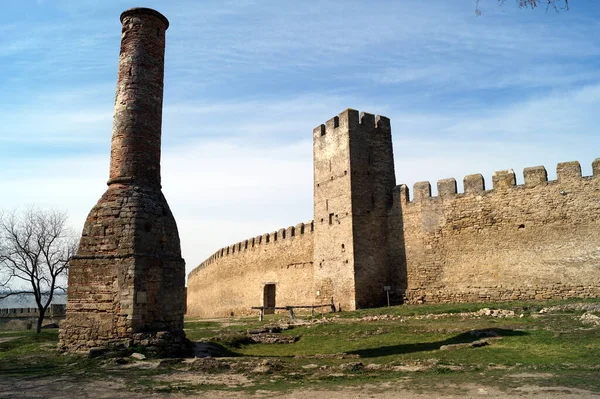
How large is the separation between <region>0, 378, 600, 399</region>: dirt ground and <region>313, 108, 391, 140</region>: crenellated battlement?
15.3 meters

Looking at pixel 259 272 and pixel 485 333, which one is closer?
pixel 485 333

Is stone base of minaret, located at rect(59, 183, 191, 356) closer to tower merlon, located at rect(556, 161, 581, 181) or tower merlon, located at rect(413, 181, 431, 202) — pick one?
tower merlon, located at rect(413, 181, 431, 202)

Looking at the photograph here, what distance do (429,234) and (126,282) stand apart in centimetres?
1337

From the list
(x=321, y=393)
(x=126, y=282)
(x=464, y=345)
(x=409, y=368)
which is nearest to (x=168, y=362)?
(x=126, y=282)

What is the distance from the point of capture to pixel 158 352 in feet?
32.0

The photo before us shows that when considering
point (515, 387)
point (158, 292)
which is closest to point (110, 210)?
point (158, 292)

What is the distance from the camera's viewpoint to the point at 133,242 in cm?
1048

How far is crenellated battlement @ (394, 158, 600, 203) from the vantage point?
16375mm

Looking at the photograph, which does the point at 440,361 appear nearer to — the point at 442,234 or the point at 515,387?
the point at 515,387

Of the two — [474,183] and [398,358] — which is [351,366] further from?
[474,183]

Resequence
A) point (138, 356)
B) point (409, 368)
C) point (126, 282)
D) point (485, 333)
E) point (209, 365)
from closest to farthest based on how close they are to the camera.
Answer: point (409, 368)
point (209, 365)
point (138, 356)
point (126, 282)
point (485, 333)

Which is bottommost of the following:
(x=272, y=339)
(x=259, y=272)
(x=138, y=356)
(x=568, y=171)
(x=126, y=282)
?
(x=272, y=339)

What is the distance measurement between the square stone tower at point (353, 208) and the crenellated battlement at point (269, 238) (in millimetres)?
1977

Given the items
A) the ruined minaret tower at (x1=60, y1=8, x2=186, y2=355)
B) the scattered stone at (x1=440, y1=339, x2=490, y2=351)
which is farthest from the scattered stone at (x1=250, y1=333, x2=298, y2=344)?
the scattered stone at (x1=440, y1=339, x2=490, y2=351)
